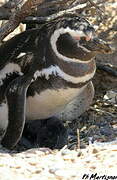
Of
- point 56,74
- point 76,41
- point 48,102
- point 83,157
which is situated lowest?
point 83,157

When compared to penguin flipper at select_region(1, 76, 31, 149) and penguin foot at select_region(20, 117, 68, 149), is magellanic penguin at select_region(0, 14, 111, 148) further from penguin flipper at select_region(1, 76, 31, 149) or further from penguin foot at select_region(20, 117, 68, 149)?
penguin foot at select_region(20, 117, 68, 149)

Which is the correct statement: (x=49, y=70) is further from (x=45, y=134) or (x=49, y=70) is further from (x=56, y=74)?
(x=45, y=134)

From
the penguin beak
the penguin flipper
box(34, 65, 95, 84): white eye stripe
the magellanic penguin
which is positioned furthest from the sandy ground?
the penguin beak

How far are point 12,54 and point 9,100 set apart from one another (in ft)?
0.91

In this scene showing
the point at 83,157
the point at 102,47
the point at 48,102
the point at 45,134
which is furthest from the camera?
the point at 45,134

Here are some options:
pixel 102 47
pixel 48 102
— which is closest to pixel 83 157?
pixel 48 102

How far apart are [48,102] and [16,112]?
182mm

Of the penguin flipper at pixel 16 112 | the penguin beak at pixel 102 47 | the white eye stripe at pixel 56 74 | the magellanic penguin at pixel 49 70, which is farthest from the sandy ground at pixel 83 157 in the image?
the penguin beak at pixel 102 47

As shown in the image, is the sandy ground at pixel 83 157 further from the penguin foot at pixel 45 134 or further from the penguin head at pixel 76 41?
the penguin head at pixel 76 41

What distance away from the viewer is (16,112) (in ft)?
8.66

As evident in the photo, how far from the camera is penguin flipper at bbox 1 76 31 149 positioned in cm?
263

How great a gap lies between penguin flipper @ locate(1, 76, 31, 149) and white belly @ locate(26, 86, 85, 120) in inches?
4.3

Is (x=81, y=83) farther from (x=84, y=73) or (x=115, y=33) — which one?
(x=115, y=33)

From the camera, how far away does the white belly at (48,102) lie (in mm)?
2684
